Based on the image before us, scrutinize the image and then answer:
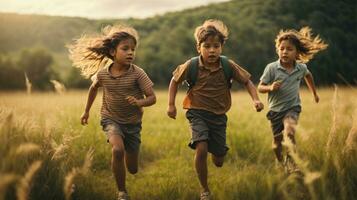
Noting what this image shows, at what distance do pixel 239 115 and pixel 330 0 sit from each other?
131ft

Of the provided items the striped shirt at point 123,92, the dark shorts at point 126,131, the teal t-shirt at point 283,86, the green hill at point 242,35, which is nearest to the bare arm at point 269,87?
the teal t-shirt at point 283,86

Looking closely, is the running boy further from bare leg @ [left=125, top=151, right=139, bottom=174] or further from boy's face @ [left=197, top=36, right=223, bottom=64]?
bare leg @ [left=125, top=151, right=139, bottom=174]

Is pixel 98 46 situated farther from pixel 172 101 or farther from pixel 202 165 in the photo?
pixel 202 165

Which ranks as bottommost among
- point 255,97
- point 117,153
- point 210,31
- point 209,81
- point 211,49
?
point 117,153

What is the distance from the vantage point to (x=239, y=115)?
38.8 feet

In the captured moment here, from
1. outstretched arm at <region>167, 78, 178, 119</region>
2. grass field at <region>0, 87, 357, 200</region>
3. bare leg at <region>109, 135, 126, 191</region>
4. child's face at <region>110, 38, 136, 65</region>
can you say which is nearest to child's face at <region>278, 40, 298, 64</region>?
grass field at <region>0, 87, 357, 200</region>

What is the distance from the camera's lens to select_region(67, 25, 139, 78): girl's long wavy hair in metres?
5.18

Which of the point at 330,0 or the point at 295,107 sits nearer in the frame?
the point at 295,107

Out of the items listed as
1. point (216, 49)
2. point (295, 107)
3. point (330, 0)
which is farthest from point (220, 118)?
point (330, 0)

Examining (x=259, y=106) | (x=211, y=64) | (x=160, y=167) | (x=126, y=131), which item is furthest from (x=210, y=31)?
A: (x=160, y=167)

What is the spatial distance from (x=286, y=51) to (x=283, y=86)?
0.45m

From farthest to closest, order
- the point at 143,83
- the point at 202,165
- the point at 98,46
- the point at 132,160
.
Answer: the point at 98,46 < the point at 132,160 < the point at 143,83 < the point at 202,165

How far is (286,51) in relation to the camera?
5883mm

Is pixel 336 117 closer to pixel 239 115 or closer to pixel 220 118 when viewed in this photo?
pixel 220 118
